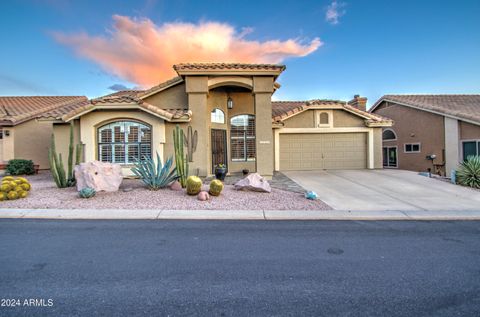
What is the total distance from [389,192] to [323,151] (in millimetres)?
6567

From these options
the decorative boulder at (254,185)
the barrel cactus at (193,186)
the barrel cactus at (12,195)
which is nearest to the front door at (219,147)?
the decorative boulder at (254,185)

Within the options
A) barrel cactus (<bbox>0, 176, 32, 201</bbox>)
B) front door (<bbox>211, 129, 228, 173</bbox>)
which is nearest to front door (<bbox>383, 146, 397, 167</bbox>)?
front door (<bbox>211, 129, 228, 173</bbox>)

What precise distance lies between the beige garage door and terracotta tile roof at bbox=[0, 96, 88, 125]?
13230 mm

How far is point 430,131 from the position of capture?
17.6 meters

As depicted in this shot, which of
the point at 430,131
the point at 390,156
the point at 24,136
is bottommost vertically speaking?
the point at 390,156

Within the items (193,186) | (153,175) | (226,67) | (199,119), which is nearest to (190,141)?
(199,119)

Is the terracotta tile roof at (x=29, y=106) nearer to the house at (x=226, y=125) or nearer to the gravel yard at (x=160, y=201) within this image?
the house at (x=226, y=125)

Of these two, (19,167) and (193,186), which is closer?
(193,186)

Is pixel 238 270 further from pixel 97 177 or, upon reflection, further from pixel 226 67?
pixel 226 67

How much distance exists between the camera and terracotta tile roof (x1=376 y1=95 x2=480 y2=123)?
1599 centimetres

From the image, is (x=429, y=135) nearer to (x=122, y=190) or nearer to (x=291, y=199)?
(x=291, y=199)

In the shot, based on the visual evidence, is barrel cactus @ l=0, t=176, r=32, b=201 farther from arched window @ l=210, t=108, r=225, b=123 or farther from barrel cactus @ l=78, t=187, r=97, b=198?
arched window @ l=210, t=108, r=225, b=123

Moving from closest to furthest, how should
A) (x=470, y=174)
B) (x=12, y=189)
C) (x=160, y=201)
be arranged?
(x=160, y=201) < (x=12, y=189) < (x=470, y=174)

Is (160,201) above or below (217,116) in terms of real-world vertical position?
below
